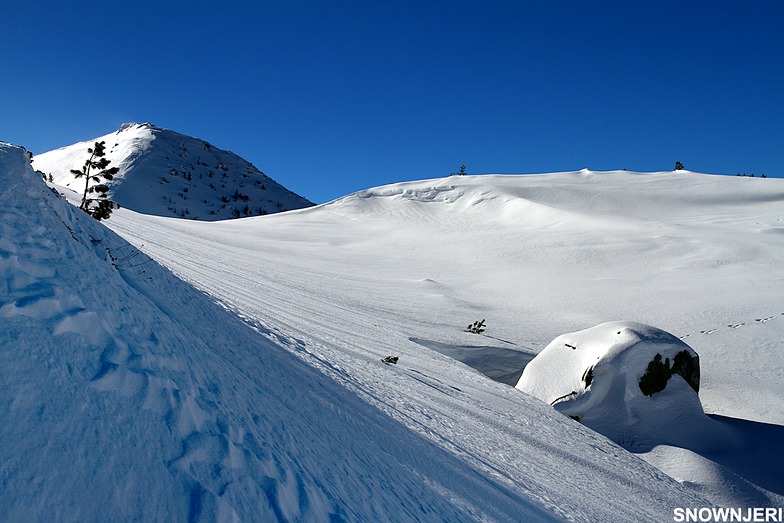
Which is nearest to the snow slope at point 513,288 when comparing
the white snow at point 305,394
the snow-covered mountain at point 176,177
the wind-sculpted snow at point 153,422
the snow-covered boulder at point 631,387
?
the white snow at point 305,394

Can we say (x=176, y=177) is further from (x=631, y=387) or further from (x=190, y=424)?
(x=190, y=424)

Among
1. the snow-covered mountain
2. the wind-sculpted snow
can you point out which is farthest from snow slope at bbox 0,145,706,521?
the snow-covered mountain

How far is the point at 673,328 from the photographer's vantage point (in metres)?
9.73

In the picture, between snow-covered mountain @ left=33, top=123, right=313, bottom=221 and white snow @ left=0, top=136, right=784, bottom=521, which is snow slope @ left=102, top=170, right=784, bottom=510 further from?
snow-covered mountain @ left=33, top=123, right=313, bottom=221

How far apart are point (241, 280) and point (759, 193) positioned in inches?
994

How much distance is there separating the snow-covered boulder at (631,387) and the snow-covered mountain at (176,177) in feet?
95.5

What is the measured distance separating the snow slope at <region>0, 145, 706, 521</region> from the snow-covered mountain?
97.6ft

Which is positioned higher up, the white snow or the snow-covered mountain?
the snow-covered mountain

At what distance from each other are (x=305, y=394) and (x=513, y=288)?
35.3ft

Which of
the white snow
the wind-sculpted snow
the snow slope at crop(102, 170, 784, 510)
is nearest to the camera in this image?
the wind-sculpted snow

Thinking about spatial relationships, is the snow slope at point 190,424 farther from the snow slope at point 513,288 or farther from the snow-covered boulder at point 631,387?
the snow-covered boulder at point 631,387

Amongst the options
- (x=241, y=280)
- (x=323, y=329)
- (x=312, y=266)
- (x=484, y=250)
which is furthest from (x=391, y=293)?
(x=484, y=250)

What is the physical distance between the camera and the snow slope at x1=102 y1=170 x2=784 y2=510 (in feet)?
15.7

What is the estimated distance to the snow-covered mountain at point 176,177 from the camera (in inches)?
1276
